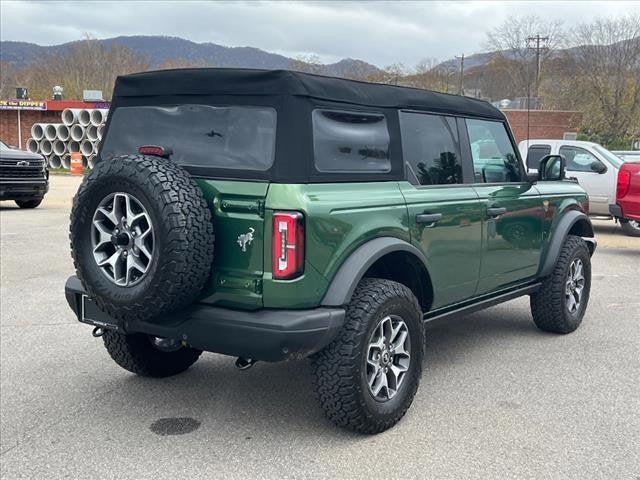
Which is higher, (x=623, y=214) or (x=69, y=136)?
(x=69, y=136)

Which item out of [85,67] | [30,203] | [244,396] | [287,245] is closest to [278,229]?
[287,245]

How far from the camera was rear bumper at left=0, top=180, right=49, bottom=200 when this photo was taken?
15336 millimetres

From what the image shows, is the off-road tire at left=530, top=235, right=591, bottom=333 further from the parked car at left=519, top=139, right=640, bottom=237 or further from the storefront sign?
the storefront sign

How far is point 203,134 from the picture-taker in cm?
386

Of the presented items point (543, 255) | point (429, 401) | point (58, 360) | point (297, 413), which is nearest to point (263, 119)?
point (297, 413)

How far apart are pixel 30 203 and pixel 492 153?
13612 millimetres

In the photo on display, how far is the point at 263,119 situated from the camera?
12.1ft

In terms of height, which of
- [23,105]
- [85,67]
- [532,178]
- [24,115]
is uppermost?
[85,67]

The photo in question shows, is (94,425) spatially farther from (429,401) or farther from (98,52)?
(98,52)

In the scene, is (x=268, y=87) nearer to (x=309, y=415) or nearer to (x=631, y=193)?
(x=309, y=415)

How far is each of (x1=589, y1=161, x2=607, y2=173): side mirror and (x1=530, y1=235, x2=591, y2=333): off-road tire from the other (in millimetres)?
7503

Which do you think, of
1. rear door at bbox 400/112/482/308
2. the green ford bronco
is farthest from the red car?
the green ford bronco

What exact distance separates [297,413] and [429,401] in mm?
845

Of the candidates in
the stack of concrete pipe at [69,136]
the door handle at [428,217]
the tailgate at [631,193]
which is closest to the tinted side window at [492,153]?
the door handle at [428,217]
